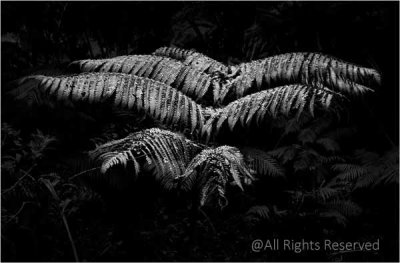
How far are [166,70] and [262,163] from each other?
0.84 m

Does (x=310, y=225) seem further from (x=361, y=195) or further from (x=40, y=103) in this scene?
(x=40, y=103)

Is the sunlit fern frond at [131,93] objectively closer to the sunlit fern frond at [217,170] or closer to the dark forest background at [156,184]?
the sunlit fern frond at [217,170]

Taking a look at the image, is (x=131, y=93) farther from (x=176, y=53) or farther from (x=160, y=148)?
(x=176, y=53)

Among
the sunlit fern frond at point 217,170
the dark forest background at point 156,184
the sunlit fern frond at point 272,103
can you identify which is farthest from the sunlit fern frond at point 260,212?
the sunlit fern frond at point 217,170

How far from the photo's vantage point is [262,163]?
8.33 ft

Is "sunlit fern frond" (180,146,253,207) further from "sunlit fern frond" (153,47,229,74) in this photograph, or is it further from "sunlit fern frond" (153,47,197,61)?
"sunlit fern frond" (153,47,197,61)

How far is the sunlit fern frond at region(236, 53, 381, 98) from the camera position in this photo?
183cm

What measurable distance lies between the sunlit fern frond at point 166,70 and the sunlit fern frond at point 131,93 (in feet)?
0.37

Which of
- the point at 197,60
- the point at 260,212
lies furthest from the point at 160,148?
the point at 260,212

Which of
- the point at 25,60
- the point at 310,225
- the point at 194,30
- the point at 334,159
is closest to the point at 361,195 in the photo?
the point at 334,159

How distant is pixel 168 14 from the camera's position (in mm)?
3422

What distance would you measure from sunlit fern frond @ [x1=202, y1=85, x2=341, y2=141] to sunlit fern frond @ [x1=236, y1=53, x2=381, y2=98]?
4.3 inches

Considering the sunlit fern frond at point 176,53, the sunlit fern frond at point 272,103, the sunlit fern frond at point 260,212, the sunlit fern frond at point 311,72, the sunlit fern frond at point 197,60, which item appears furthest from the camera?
the sunlit fern frond at point 260,212

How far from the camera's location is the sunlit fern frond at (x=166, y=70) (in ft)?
6.52
